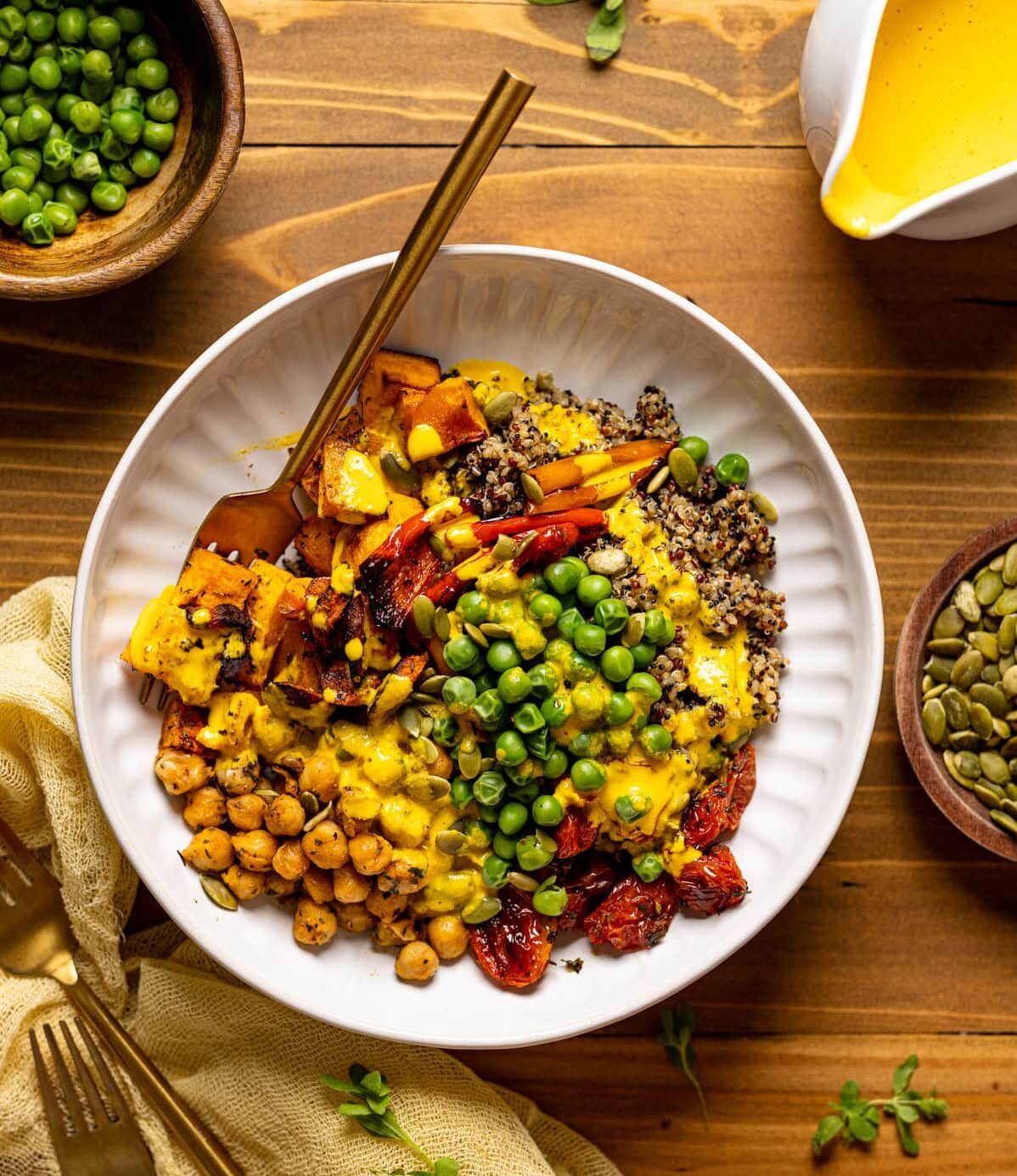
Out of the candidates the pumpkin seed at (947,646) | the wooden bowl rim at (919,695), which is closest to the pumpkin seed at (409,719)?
the wooden bowl rim at (919,695)

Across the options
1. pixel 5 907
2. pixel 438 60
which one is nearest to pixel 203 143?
pixel 438 60

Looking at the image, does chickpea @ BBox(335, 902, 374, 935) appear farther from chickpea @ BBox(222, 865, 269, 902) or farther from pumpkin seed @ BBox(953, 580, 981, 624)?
pumpkin seed @ BBox(953, 580, 981, 624)

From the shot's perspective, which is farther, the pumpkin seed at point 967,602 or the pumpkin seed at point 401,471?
the pumpkin seed at point 967,602

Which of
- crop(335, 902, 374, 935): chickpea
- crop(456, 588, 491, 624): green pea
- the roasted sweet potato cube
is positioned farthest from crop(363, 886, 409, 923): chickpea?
the roasted sweet potato cube

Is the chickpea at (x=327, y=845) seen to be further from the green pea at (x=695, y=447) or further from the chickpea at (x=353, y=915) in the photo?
the green pea at (x=695, y=447)

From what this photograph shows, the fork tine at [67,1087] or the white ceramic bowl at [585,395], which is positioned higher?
the white ceramic bowl at [585,395]

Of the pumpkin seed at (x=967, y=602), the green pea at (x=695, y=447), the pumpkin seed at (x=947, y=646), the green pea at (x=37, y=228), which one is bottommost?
the pumpkin seed at (x=947, y=646)

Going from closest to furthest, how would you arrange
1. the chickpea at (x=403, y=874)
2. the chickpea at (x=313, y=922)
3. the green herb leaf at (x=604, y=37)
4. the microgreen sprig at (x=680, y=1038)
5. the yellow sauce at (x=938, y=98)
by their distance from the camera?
the yellow sauce at (x=938, y=98) < the chickpea at (x=403, y=874) < the chickpea at (x=313, y=922) < the green herb leaf at (x=604, y=37) < the microgreen sprig at (x=680, y=1038)
